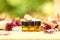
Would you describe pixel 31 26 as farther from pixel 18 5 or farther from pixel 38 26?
pixel 18 5

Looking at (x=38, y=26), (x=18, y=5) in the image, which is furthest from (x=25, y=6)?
(x=38, y=26)

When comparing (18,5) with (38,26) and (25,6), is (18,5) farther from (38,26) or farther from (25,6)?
(38,26)

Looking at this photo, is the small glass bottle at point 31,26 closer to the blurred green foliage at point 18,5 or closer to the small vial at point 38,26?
the small vial at point 38,26

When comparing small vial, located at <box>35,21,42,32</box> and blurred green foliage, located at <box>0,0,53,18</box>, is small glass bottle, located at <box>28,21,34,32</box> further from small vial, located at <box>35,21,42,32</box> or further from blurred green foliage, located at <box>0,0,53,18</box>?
blurred green foliage, located at <box>0,0,53,18</box>

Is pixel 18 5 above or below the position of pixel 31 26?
above

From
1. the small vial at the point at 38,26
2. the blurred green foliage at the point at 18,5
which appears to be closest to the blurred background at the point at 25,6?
the blurred green foliage at the point at 18,5

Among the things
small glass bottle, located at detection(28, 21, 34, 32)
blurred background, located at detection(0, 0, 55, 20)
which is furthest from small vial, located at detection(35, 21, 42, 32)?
blurred background, located at detection(0, 0, 55, 20)

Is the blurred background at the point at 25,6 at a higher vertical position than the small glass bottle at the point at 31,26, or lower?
higher

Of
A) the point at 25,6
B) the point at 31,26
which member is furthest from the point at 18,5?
the point at 31,26

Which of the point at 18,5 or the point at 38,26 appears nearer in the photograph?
the point at 38,26
